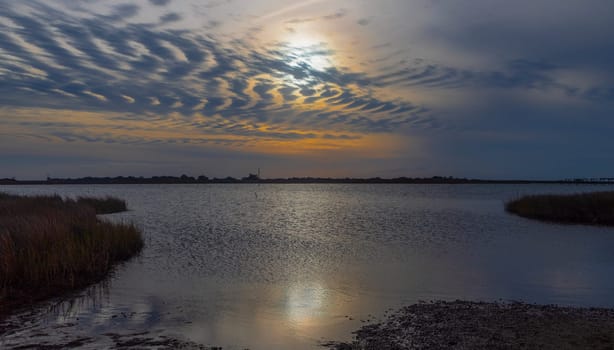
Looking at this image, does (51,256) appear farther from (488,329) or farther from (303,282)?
(488,329)

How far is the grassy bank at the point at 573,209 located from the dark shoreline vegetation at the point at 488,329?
31.0 meters

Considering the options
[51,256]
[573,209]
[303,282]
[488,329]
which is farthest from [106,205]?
[488,329]

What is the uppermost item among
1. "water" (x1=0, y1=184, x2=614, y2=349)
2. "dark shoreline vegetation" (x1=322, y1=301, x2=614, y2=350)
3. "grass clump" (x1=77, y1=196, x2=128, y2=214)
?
"grass clump" (x1=77, y1=196, x2=128, y2=214)

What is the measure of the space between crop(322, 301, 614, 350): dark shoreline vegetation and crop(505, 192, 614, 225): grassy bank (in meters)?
31.0

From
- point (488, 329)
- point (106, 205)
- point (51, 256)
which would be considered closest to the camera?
point (488, 329)

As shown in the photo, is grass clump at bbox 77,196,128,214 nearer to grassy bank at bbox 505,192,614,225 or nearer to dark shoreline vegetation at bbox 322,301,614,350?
grassy bank at bbox 505,192,614,225

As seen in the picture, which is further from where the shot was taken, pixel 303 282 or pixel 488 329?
pixel 303 282

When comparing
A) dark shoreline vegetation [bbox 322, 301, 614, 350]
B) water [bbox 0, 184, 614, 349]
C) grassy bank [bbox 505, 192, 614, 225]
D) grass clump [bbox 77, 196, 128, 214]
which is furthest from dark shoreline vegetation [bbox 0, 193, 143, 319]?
grassy bank [bbox 505, 192, 614, 225]

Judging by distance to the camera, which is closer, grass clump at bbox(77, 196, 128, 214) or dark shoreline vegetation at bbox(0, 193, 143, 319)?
dark shoreline vegetation at bbox(0, 193, 143, 319)

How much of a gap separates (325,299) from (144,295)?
224 inches

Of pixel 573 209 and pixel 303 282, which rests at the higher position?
pixel 573 209

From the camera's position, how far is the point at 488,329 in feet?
33.0

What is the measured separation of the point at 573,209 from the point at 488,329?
36.4 meters

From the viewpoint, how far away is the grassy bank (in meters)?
38.5
